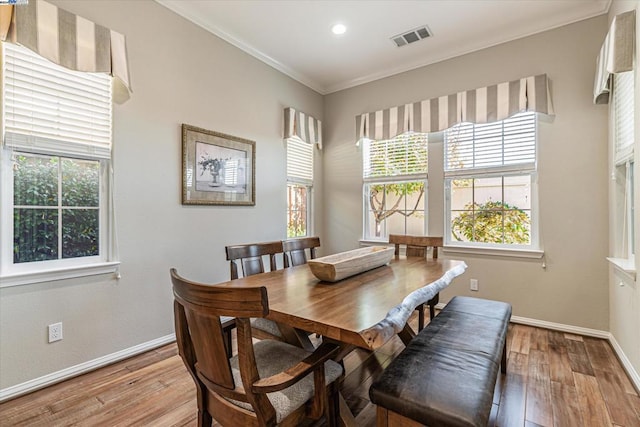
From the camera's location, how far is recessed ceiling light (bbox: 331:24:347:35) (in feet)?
10.1

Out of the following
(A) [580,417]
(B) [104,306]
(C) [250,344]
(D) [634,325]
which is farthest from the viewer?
(B) [104,306]

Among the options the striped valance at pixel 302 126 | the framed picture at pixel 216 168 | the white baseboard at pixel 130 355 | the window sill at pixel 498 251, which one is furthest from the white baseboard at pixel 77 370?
the window sill at pixel 498 251

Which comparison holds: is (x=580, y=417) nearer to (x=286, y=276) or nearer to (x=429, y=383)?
(x=429, y=383)

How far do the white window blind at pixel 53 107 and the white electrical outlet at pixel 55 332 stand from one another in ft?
3.96

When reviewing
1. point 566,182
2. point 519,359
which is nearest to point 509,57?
point 566,182

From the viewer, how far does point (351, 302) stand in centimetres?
144

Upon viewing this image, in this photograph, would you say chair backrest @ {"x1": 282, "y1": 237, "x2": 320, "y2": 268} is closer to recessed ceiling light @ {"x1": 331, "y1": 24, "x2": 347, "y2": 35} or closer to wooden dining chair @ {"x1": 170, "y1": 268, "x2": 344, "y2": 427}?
wooden dining chair @ {"x1": 170, "y1": 268, "x2": 344, "y2": 427}

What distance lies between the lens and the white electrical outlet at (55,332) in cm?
208

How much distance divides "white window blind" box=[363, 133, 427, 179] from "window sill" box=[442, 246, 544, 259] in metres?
1.01

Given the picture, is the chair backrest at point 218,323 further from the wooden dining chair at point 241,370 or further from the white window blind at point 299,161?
the white window blind at point 299,161

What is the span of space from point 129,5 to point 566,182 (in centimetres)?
420

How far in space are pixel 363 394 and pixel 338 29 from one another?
328cm

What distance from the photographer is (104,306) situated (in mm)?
2338

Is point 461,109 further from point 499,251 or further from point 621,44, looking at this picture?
point 499,251
